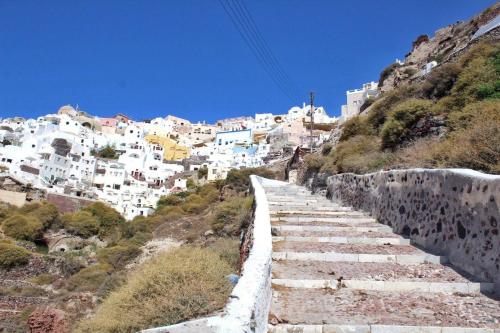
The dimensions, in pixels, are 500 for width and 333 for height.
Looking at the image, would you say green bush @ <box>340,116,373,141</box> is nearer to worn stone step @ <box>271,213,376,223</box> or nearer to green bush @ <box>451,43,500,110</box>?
green bush @ <box>451,43,500,110</box>

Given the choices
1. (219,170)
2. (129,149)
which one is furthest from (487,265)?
(129,149)

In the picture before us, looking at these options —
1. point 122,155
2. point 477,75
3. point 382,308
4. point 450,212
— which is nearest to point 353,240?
point 450,212

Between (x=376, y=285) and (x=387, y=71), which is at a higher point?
(x=387, y=71)

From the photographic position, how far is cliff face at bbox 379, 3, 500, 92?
25.9 metres

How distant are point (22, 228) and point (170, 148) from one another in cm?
5270

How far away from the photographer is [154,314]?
4.62 metres

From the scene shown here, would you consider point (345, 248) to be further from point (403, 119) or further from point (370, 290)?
point (403, 119)

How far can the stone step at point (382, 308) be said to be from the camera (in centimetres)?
309

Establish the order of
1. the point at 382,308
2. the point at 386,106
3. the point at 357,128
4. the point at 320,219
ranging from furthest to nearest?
the point at 357,128, the point at 386,106, the point at 320,219, the point at 382,308

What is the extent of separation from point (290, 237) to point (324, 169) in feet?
35.5

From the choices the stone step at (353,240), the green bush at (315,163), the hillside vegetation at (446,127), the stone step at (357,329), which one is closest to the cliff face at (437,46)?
the hillside vegetation at (446,127)

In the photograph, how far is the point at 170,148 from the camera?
290 ft

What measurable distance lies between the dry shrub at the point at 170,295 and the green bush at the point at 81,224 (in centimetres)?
3798

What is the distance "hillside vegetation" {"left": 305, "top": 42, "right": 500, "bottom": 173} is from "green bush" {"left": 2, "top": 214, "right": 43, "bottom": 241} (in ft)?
101
